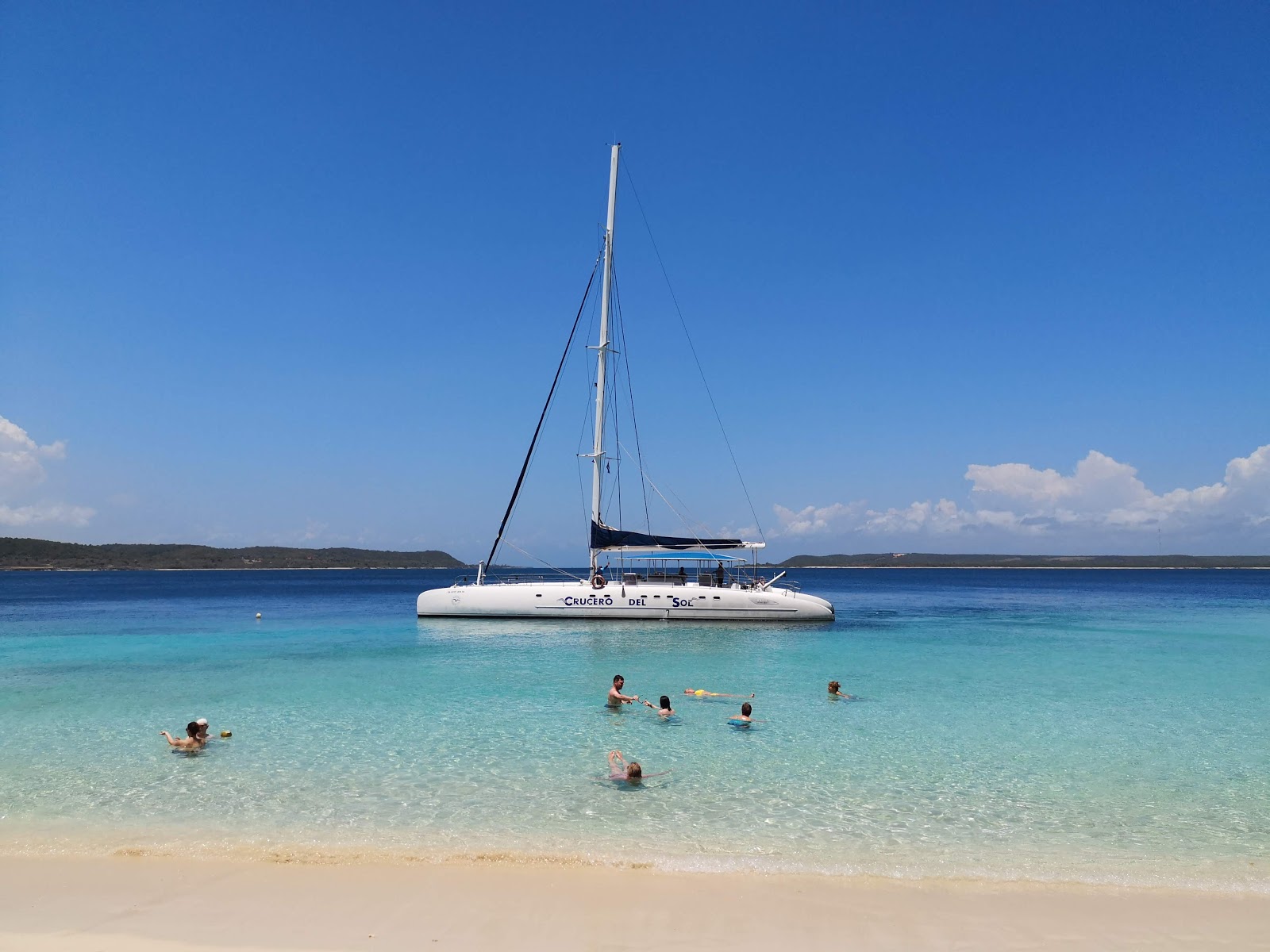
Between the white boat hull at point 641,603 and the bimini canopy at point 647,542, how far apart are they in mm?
1846

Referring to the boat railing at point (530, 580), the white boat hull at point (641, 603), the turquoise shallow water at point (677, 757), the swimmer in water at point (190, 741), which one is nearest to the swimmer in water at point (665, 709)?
the turquoise shallow water at point (677, 757)

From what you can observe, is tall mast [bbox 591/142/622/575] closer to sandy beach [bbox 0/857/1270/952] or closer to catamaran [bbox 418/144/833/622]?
catamaran [bbox 418/144/833/622]

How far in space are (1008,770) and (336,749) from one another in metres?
10.6

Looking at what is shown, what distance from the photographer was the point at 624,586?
30938mm

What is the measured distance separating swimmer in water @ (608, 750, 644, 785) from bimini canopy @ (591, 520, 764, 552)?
804 inches

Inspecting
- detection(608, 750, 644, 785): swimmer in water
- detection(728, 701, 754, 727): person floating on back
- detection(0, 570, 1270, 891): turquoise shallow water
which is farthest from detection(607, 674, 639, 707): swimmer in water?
detection(608, 750, 644, 785): swimmer in water

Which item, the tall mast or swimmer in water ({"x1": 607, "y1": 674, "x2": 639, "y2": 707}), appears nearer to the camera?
swimmer in water ({"x1": 607, "y1": 674, "x2": 639, "y2": 707})

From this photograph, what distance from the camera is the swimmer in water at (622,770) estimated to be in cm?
1023

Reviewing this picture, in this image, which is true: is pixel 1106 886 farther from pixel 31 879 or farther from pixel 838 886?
pixel 31 879

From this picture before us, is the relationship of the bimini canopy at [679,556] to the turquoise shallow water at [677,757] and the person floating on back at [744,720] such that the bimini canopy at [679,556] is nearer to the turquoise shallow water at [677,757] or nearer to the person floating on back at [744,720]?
the turquoise shallow water at [677,757]

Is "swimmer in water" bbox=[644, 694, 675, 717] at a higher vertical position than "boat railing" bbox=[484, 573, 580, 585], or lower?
lower

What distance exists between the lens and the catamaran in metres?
30.6

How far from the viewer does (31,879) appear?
7.30m

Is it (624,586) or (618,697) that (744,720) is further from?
(624,586)
